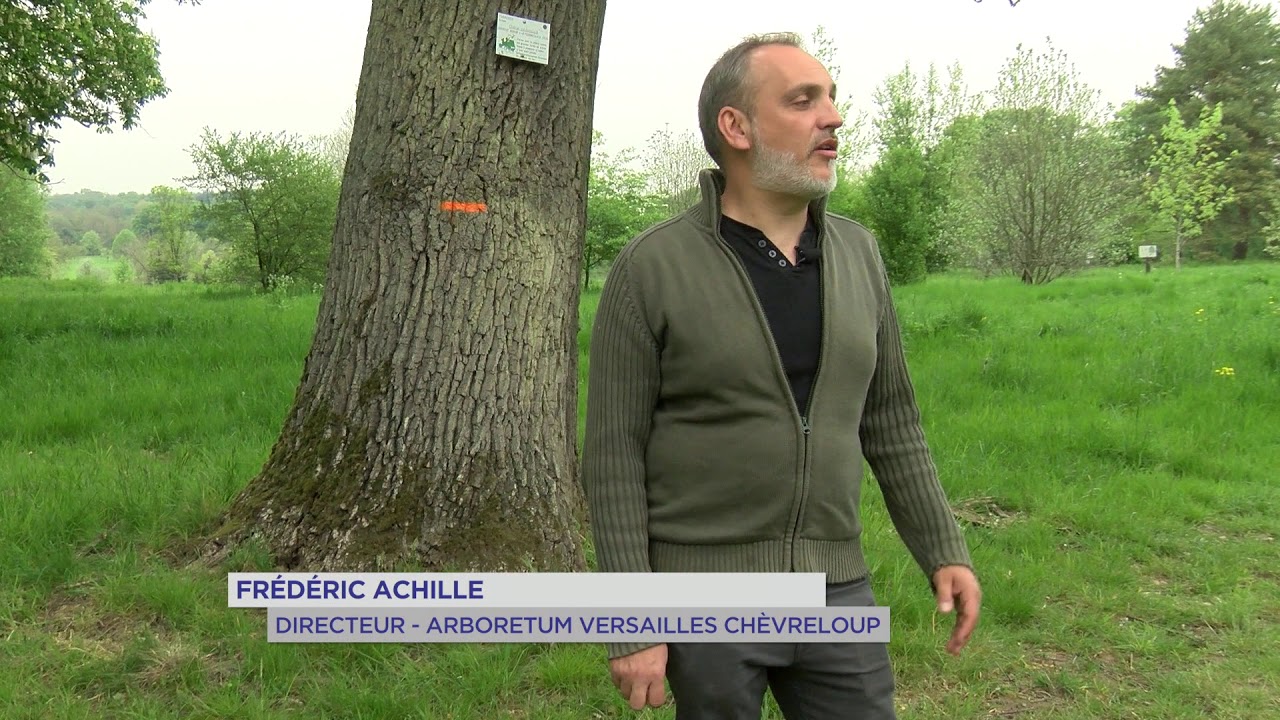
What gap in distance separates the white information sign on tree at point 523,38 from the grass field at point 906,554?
2.19 m

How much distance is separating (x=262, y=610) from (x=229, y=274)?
78.2 feet

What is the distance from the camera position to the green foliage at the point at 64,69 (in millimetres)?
11750

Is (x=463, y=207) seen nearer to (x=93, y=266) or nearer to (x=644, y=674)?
(x=644, y=674)

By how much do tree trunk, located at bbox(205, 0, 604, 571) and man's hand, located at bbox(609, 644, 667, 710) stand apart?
188cm

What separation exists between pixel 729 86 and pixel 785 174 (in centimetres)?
22

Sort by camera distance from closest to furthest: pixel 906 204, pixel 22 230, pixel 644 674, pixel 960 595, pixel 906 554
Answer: pixel 644 674
pixel 960 595
pixel 906 554
pixel 906 204
pixel 22 230

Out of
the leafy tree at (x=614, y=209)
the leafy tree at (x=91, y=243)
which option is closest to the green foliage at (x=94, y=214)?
the leafy tree at (x=91, y=243)

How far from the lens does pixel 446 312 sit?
353cm

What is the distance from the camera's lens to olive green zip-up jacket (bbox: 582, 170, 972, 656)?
169 cm

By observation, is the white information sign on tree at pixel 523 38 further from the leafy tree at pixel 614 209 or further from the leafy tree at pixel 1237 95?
the leafy tree at pixel 1237 95

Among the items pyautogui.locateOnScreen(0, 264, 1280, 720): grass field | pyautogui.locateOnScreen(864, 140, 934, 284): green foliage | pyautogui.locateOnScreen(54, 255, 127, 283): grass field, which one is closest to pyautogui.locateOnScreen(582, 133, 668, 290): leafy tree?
pyautogui.locateOnScreen(864, 140, 934, 284): green foliage

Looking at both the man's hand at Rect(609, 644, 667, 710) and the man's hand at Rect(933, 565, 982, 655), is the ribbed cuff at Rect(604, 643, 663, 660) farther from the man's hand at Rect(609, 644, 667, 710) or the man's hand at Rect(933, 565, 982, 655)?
the man's hand at Rect(933, 565, 982, 655)

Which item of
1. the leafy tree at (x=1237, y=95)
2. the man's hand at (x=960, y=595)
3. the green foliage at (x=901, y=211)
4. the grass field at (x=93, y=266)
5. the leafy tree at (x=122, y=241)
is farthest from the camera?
the leafy tree at (x=122, y=241)

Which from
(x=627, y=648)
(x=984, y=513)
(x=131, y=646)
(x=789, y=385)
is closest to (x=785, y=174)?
(x=789, y=385)
